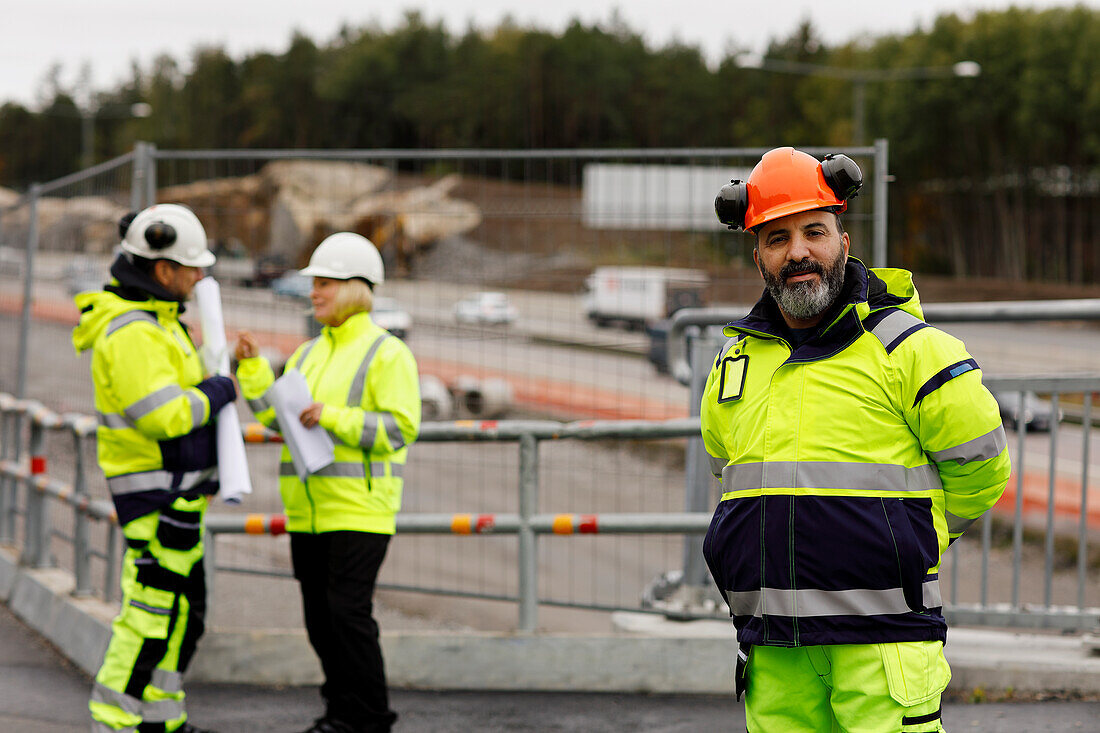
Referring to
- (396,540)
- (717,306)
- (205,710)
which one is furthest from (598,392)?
(396,540)

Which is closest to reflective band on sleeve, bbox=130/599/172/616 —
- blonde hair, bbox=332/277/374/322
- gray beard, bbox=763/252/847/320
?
blonde hair, bbox=332/277/374/322

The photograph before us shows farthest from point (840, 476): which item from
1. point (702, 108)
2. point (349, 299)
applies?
point (702, 108)

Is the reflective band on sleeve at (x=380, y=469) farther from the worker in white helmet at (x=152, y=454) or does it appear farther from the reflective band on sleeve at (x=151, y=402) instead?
the reflective band on sleeve at (x=151, y=402)

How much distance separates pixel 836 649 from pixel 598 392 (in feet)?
12.6

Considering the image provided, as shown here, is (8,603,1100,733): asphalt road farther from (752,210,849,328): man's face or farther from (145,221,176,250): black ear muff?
(752,210,849,328): man's face

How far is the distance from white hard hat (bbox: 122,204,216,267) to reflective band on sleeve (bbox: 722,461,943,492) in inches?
106

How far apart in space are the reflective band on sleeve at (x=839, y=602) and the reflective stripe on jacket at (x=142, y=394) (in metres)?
2.51

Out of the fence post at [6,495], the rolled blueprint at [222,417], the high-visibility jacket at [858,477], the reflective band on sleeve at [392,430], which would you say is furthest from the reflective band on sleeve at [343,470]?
the fence post at [6,495]

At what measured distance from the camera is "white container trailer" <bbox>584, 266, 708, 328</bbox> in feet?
21.1

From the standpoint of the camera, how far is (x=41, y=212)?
7930 millimetres

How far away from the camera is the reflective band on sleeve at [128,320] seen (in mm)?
4477

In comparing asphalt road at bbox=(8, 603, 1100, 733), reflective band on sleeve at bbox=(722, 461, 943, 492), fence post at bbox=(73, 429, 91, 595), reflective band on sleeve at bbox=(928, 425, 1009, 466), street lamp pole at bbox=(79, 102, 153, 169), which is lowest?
asphalt road at bbox=(8, 603, 1100, 733)

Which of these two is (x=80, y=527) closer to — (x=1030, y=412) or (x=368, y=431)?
(x=368, y=431)

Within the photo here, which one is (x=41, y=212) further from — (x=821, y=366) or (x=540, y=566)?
(x=821, y=366)
